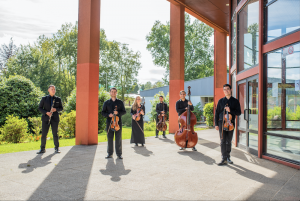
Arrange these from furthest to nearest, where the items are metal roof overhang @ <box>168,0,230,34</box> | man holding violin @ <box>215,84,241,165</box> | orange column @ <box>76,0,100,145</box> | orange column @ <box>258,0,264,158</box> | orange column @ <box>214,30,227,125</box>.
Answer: orange column @ <box>214,30,227,125</box>
metal roof overhang @ <box>168,0,230,34</box>
orange column @ <box>76,0,100,145</box>
orange column @ <box>258,0,264,158</box>
man holding violin @ <box>215,84,241,165</box>

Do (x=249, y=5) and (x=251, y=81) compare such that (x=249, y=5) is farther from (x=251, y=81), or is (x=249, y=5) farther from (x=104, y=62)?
(x=104, y=62)

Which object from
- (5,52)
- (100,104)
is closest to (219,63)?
(100,104)

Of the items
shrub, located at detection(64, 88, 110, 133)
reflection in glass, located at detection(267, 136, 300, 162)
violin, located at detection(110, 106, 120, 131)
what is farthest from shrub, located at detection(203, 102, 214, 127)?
violin, located at detection(110, 106, 120, 131)

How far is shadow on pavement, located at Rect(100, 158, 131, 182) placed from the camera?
4.59 meters

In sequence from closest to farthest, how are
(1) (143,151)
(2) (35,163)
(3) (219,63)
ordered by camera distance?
(2) (35,163)
(1) (143,151)
(3) (219,63)

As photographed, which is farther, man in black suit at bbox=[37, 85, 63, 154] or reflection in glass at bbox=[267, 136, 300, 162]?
man in black suit at bbox=[37, 85, 63, 154]

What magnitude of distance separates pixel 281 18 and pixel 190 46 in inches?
1343

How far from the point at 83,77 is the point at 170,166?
14.9ft

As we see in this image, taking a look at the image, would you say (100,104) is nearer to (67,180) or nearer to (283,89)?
(67,180)

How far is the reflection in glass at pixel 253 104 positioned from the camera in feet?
22.7

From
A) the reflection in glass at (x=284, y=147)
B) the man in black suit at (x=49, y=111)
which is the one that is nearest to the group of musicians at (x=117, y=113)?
the man in black suit at (x=49, y=111)

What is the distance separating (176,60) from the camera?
40.8 ft

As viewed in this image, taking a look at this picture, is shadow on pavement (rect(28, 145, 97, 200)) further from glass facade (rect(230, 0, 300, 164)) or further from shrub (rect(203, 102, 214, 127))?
shrub (rect(203, 102, 214, 127))

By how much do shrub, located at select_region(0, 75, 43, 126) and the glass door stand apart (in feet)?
28.3
